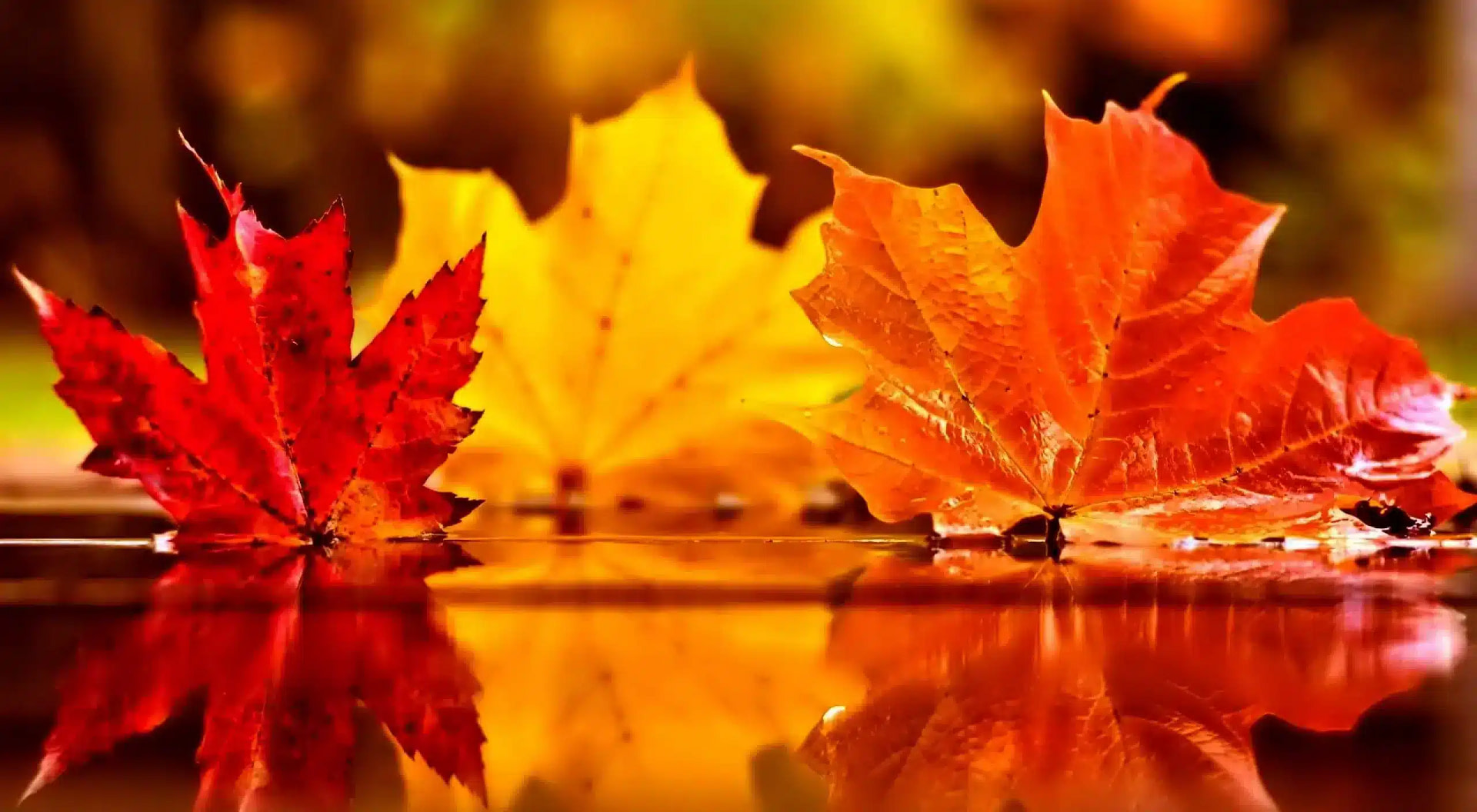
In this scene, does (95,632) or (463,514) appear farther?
(463,514)

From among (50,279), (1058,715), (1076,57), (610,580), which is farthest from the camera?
(50,279)

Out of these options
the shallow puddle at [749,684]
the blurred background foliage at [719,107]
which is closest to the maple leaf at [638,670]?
the shallow puddle at [749,684]

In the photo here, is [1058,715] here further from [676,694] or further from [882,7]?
[882,7]

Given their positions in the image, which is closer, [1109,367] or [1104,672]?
[1104,672]

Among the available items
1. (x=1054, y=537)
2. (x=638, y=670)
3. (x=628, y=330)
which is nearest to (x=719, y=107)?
(x=628, y=330)

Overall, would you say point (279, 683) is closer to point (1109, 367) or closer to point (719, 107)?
point (1109, 367)

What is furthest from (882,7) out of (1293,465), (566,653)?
(566,653)

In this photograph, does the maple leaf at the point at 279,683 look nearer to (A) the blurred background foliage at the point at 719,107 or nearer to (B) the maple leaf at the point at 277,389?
(B) the maple leaf at the point at 277,389
